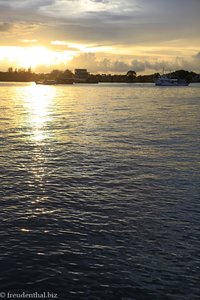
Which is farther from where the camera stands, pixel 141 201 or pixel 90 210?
pixel 141 201

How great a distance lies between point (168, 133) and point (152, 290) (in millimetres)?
45437

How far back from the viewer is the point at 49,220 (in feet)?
75.3

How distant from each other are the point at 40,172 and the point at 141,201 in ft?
38.1

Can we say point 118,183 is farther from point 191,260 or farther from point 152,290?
point 152,290

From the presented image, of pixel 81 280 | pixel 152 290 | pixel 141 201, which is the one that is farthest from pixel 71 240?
pixel 141 201

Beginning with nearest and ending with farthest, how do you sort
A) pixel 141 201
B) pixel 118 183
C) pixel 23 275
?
pixel 23 275 < pixel 141 201 < pixel 118 183

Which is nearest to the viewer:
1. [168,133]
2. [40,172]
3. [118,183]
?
[118,183]

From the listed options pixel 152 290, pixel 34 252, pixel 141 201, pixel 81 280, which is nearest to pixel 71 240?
pixel 34 252

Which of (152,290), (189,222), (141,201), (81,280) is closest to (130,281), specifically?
(152,290)

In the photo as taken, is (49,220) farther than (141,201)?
No

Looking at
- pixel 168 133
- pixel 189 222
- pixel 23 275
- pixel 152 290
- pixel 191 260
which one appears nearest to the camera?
pixel 152 290

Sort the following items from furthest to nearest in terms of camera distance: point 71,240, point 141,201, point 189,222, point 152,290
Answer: point 141,201 < point 189,222 < point 71,240 < point 152,290

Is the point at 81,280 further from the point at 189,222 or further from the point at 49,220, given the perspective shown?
the point at 189,222

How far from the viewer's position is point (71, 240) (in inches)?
791
